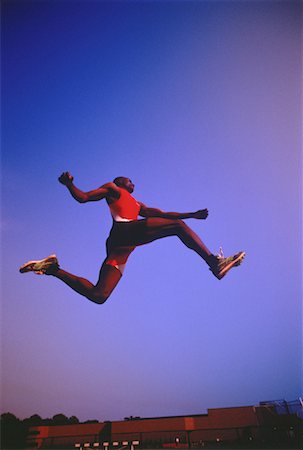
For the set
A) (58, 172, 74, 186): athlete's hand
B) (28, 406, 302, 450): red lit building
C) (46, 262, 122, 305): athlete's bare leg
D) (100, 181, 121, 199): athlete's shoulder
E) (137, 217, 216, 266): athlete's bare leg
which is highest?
(100, 181, 121, 199): athlete's shoulder

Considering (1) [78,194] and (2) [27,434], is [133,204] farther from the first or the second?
(2) [27,434]

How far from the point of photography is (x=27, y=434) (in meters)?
14.9

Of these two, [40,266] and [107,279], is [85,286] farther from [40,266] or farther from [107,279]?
[40,266]

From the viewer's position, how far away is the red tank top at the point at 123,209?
275 inches

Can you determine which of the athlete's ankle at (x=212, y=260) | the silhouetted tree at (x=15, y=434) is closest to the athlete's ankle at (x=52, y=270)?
the athlete's ankle at (x=212, y=260)

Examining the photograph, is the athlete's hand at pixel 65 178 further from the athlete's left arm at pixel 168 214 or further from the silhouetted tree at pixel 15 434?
the silhouetted tree at pixel 15 434

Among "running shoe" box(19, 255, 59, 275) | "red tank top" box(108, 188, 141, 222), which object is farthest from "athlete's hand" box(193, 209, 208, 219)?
"running shoe" box(19, 255, 59, 275)

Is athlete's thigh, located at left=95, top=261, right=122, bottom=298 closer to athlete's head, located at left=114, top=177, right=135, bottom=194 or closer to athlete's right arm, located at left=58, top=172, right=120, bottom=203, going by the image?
athlete's right arm, located at left=58, top=172, right=120, bottom=203

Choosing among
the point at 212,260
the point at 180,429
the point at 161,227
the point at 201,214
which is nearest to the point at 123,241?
the point at 161,227

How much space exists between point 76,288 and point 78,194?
1591 millimetres

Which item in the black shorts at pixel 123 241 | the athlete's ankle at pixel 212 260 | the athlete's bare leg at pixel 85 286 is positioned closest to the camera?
the athlete's bare leg at pixel 85 286

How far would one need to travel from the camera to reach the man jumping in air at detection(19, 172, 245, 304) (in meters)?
6.02

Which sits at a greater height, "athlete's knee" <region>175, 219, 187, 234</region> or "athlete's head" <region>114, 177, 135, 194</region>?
"athlete's head" <region>114, 177, 135, 194</region>

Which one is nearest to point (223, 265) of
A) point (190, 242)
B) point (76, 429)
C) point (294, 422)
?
point (190, 242)
